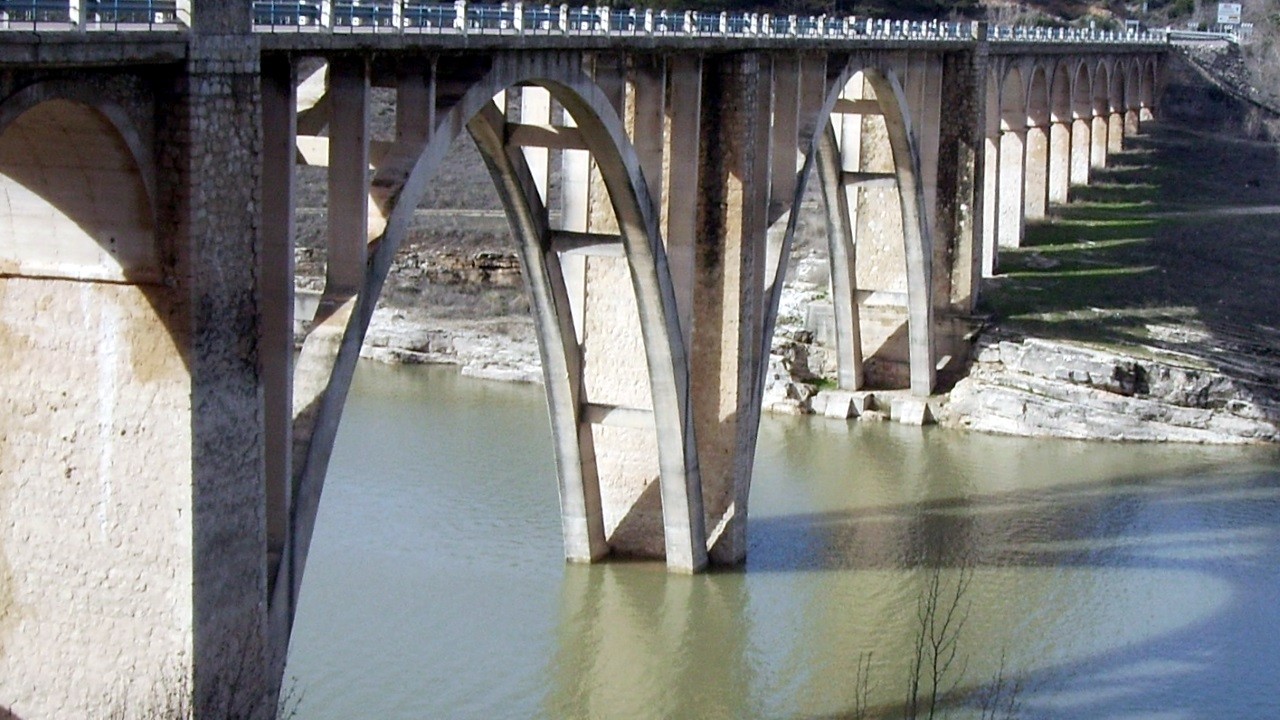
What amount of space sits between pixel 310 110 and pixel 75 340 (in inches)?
160

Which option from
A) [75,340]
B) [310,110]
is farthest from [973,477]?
[75,340]

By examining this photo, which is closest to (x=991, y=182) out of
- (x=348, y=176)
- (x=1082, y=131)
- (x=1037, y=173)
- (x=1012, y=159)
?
(x=1012, y=159)

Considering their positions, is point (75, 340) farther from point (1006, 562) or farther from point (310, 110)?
point (1006, 562)

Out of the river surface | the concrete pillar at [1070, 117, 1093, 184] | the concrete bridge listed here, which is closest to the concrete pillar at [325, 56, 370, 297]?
the concrete bridge

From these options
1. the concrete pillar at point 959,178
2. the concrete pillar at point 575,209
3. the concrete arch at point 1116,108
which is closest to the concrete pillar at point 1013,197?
the concrete pillar at point 959,178

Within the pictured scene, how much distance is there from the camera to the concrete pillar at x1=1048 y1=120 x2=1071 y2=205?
220 feet

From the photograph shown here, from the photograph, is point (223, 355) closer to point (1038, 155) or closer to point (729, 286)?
point (729, 286)

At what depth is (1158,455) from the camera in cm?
4184

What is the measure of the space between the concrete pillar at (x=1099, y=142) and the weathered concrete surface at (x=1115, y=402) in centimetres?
3074

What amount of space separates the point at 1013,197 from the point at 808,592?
2857 cm

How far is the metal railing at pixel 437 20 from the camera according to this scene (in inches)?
645

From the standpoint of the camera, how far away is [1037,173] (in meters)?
62.1

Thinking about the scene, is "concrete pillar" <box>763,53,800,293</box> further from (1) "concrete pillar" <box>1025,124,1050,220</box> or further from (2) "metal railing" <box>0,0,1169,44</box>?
(1) "concrete pillar" <box>1025,124,1050,220</box>

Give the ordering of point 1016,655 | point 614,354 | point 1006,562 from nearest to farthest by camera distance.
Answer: point 1016,655 < point 614,354 < point 1006,562
